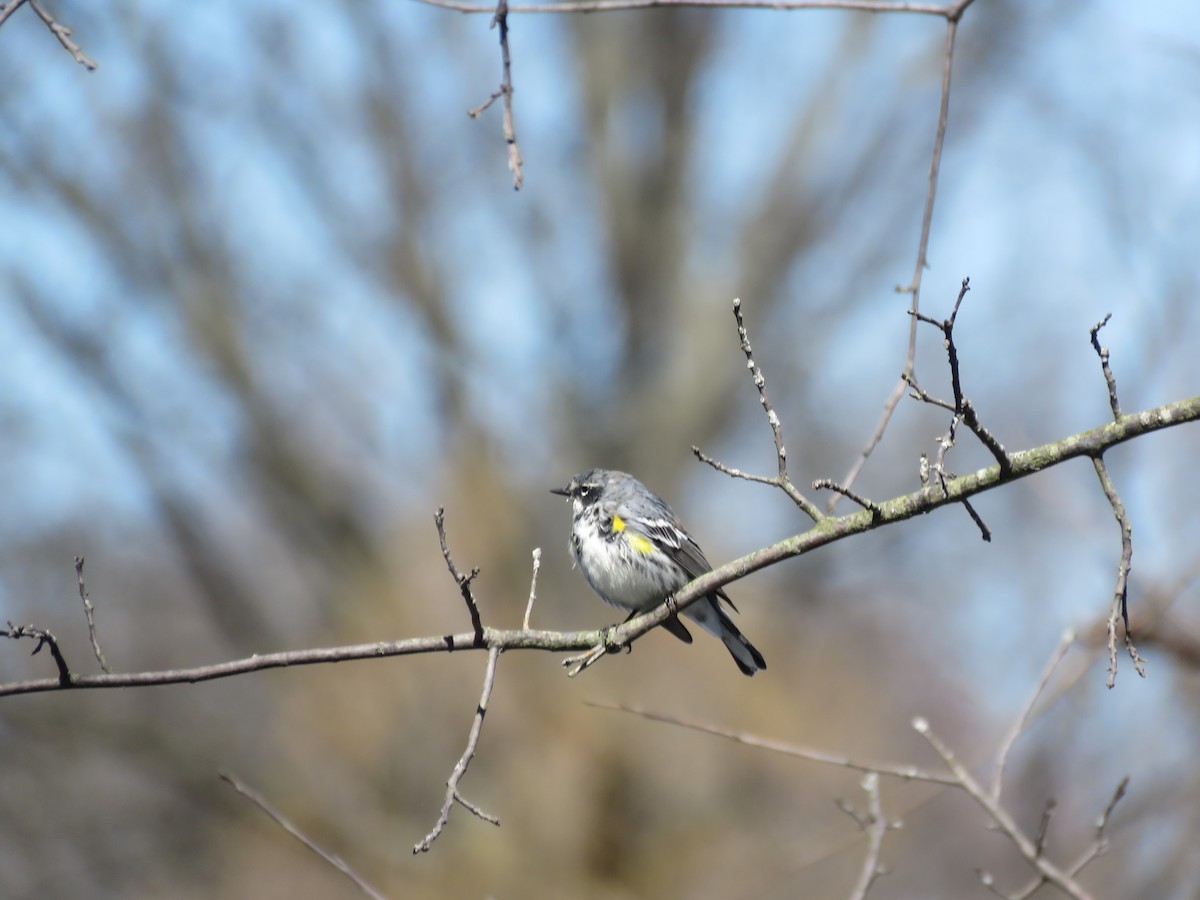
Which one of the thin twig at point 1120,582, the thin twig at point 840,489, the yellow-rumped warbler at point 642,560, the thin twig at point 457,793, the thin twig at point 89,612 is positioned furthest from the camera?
the yellow-rumped warbler at point 642,560

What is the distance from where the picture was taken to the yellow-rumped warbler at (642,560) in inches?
206

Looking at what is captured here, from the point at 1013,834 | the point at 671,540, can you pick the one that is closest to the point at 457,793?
the point at 1013,834

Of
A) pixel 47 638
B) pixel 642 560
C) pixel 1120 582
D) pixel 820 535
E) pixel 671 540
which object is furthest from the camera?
pixel 671 540

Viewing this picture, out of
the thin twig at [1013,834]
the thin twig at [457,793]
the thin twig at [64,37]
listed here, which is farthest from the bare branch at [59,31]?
the thin twig at [1013,834]

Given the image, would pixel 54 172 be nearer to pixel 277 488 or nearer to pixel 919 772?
pixel 277 488

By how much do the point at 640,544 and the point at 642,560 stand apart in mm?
86

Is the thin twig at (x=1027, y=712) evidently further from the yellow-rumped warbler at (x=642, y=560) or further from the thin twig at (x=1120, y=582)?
the yellow-rumped warbler at (x=642, y=560)

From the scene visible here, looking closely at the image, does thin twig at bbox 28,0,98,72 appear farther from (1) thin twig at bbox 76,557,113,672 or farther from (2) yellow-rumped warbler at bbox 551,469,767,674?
(2) yellow-rumped warbler at bbox 551,469,767,674

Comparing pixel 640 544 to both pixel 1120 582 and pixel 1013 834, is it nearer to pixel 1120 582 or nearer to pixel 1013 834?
pixel 1013 834

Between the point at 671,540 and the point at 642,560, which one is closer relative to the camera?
the point at 642,560

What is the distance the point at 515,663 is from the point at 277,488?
3024mm

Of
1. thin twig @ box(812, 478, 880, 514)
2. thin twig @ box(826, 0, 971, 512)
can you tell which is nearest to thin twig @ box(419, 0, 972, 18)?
thin twig @ box(826, 0, 971, 512)

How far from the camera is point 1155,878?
4.84 meters

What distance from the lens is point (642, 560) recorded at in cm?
521
